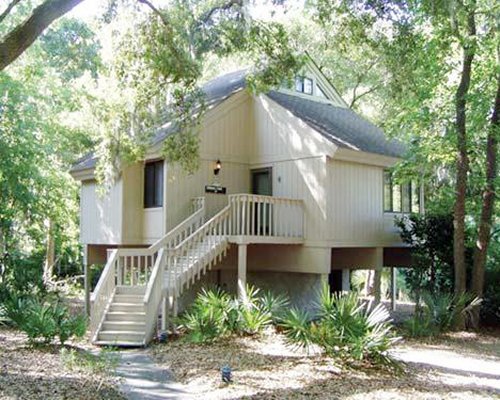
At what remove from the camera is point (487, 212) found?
13.3 m

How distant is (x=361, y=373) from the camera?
785 cm

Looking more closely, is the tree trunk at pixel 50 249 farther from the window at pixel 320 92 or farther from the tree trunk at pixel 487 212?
the tree trunk at pixel 487 212

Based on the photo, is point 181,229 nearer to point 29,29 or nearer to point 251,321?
point 251,321

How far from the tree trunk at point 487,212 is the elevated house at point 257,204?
2.70 metres

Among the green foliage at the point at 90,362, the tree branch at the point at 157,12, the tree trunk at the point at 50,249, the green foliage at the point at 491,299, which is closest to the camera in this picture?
the green foliage at the point at 90,362

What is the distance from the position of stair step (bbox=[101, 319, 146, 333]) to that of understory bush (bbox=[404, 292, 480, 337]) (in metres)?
5.70

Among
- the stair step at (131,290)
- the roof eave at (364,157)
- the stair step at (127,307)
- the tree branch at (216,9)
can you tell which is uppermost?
the tree branch at (216,9)

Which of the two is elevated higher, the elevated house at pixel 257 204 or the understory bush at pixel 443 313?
the elevated house at pixel 257 204

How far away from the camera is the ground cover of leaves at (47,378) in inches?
253

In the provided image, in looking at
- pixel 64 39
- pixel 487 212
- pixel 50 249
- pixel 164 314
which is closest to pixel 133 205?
pixel 164 314

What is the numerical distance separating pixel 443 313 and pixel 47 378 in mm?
8889

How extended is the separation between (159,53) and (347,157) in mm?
5777

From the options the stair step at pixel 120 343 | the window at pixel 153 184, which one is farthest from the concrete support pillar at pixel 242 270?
the window at pixel 153 184

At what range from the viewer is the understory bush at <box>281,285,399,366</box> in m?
8.00
